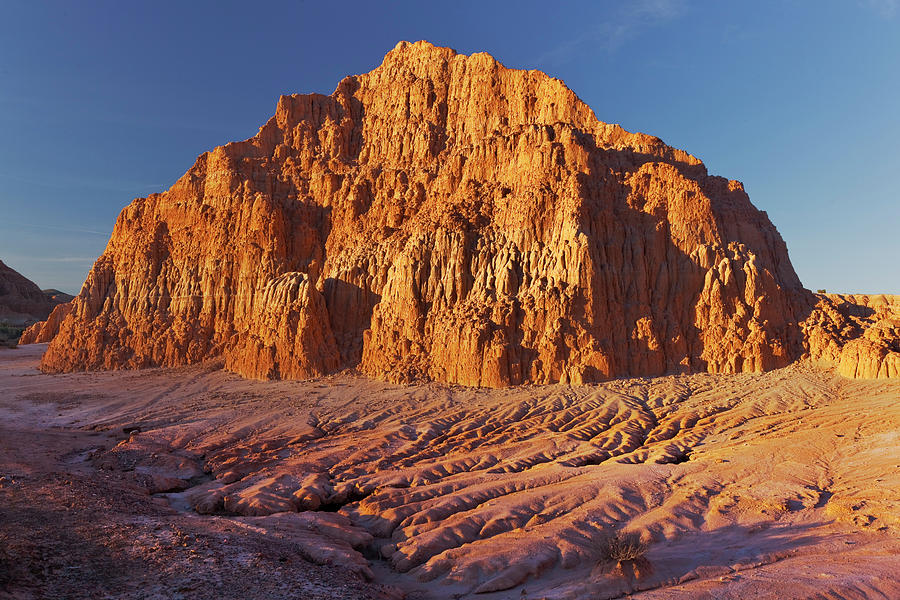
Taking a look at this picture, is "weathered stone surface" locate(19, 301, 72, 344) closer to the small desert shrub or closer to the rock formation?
the rock formation

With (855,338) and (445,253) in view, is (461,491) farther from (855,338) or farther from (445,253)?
(855,338)

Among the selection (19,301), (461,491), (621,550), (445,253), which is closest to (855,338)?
(445,253)

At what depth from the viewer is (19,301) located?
95375mm

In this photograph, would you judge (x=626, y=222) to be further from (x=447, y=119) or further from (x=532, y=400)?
(x=447, y=119)

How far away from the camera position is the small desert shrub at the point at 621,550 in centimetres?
1189

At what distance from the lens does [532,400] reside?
3078cm

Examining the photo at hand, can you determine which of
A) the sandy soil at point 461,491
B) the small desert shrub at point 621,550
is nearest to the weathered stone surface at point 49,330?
the sandy soil at point 461,491

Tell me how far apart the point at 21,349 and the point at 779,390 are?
80.5 metres

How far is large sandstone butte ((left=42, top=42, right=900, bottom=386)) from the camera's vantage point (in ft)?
117

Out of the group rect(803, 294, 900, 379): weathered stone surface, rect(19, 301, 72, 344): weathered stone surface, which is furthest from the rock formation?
rect(803, 294, 900, 379): weathered stone surface

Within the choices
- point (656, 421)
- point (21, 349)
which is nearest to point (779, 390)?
point (656, 421)

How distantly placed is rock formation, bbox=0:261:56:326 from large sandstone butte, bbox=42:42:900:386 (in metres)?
57.0

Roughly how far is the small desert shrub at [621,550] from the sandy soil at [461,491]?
0.17 metres

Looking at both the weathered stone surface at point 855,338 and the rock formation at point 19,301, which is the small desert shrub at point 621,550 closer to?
the weathered stone surface at point 855,338
